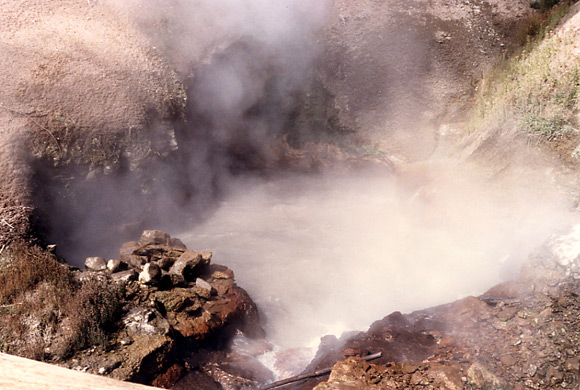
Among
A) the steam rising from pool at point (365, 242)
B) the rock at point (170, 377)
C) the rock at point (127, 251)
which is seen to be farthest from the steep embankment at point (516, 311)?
the rock at point (127, 251)

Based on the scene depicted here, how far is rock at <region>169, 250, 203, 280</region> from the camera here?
242 inches

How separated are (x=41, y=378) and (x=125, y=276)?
159 inches

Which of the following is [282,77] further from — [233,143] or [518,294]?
[518,294]

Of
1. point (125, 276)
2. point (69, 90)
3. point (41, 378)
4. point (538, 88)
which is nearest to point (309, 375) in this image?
point (125, 276)

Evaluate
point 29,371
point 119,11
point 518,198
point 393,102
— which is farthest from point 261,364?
point 119,11

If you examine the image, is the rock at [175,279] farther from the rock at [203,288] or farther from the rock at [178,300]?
the rock at [203,288]

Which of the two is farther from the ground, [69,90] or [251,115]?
[251,115]

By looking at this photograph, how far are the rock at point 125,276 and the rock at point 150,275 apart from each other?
95 millimetres

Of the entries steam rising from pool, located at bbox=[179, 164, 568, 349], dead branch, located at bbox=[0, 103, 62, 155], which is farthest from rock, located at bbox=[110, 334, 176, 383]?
dead branch, located at bbox=[0, 103, 62, 155]

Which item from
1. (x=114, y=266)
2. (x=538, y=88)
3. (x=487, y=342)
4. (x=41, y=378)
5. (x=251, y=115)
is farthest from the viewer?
(x=251, y=115)

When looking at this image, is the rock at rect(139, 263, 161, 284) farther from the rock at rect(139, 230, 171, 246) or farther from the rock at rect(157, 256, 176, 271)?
the rock at rect(139, 230, 171, 246)

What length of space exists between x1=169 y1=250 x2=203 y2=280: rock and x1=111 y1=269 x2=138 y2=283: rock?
566 millimetres

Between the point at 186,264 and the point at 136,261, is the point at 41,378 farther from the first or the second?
the point at 136,261

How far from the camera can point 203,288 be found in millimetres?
6078
